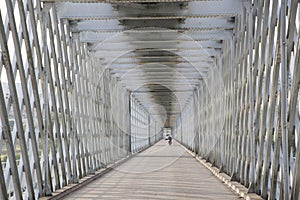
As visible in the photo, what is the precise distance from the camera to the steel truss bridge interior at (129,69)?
7320 millimetres

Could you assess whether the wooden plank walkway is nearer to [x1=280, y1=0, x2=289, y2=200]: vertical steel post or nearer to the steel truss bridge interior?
the steel truss bridge interior

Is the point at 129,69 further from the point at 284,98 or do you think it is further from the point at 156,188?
the point at 284,98

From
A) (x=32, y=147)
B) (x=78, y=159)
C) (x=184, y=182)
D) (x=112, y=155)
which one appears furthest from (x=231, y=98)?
(x=112, y=155)

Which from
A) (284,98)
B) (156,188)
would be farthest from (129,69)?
(284,98)

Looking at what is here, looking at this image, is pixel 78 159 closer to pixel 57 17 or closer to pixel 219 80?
pixel 57 17

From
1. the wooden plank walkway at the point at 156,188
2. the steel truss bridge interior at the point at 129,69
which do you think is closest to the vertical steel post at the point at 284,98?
the steel truss bridge interior at the point at 129,69

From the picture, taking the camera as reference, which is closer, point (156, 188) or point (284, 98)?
point (284, 98)

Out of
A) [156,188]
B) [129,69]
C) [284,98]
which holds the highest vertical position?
[129,69]

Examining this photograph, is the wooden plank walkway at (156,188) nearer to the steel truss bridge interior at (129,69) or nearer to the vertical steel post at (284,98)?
the steel truss bridge interior at (129,69)

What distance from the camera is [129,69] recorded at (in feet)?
67.1

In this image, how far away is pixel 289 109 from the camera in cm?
680

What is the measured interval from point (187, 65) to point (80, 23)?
7543 mm

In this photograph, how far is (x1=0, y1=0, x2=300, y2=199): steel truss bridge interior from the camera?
7320mm

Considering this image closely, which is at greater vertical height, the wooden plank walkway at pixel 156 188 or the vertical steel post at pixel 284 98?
the vertical steel post at pixel 284 98
